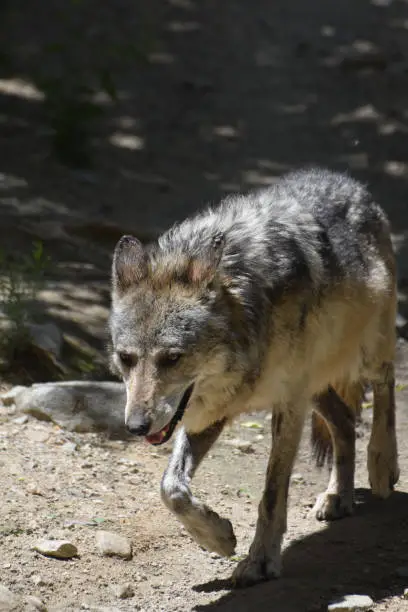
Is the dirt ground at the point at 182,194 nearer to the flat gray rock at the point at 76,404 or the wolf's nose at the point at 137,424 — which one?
the flat gray rock at the point at 76,404

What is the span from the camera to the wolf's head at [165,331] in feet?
13.6

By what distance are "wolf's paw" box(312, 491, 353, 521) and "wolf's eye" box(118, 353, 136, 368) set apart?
1.65 m

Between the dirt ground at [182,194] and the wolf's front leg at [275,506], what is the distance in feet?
0.37

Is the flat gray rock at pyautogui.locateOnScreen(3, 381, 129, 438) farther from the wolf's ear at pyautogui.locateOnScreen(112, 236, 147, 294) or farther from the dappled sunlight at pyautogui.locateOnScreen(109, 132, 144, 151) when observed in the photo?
the dappled sunlight at pyautogui.locateOnScreen(109, 132, 144, 151)

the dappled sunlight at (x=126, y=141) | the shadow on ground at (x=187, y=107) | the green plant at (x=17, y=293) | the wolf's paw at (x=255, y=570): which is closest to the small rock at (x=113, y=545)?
the wolf's paw at (x=255, y=570)

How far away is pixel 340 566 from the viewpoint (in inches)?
187

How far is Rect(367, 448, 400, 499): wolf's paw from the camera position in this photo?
555 centimetres

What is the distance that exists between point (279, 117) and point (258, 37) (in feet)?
5.37

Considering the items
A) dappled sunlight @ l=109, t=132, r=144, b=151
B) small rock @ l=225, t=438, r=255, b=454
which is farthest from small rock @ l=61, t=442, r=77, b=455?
dappled sunlight @ l=109, t=132, r=144, b=151

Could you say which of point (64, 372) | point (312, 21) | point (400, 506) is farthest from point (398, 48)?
point (400, 506)

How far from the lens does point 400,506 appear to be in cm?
545

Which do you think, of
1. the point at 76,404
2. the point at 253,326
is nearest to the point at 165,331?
the point at 253,326

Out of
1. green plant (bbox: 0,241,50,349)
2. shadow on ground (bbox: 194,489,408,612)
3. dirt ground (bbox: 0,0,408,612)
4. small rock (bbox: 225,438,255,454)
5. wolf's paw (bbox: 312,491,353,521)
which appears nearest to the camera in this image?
shadow on ground (bbox: 194,489,408,612)

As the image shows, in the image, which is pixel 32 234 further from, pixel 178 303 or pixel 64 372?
pixel 178 303
